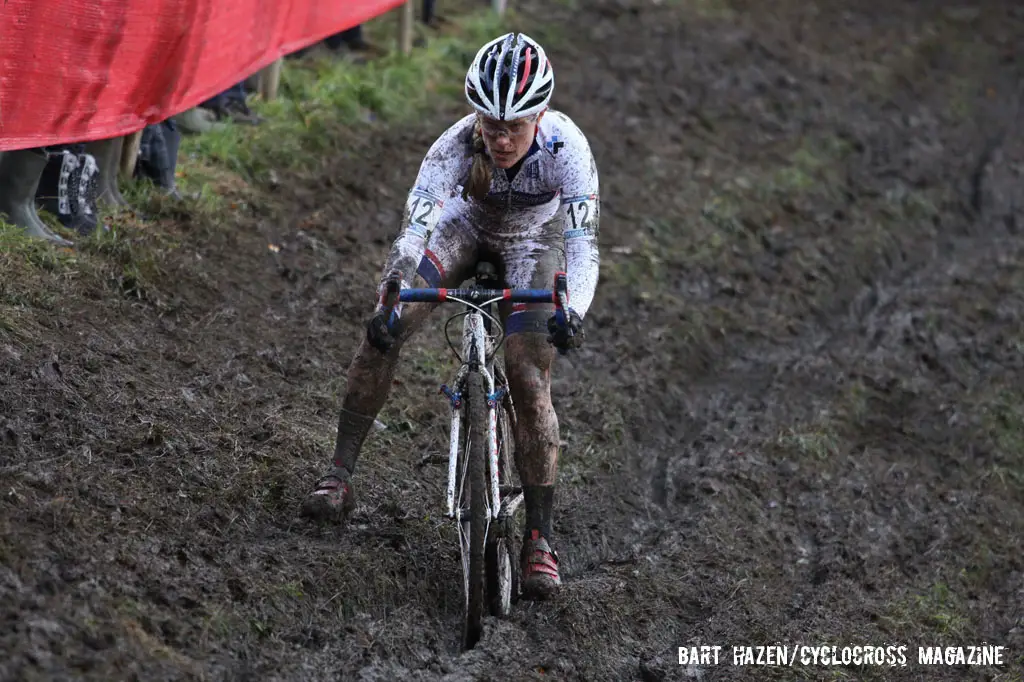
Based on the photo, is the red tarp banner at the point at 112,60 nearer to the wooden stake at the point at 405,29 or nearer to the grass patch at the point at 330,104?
the grass patch at the point at 330,104

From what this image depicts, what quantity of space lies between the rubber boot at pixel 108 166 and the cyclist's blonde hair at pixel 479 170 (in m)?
3.18

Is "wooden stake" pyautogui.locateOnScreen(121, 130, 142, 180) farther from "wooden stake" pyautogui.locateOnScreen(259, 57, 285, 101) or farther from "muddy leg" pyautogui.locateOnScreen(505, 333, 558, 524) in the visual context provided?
"muddy leg" pyautogui.locateOnScreen(505, 333, 558, 524)

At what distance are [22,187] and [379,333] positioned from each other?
3.25 meters

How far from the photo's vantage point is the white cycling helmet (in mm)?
5645

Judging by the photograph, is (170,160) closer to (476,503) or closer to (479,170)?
(479,170)

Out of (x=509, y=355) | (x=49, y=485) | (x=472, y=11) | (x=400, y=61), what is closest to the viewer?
(x=49, y=485)

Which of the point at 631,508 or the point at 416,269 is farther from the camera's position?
the point at 631,508

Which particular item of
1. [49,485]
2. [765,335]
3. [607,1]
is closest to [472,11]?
[607,1]

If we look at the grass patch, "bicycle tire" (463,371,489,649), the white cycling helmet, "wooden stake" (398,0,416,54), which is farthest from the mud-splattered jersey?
"wooden stake" (398,0,416,54)

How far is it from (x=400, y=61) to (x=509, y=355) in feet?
23.8

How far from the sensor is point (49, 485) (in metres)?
5.47

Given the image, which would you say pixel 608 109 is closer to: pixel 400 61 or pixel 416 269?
pixel 400 61

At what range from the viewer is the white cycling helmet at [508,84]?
5645mm

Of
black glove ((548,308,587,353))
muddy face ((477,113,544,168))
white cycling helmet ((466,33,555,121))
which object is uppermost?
white cycling helmet ((466,33,555,121))
